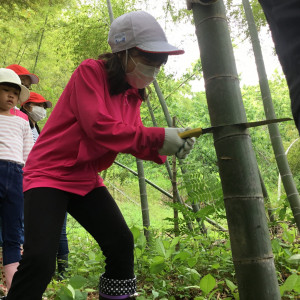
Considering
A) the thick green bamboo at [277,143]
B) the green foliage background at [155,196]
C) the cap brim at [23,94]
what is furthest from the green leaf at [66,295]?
the thick green bamboo at [277,143]

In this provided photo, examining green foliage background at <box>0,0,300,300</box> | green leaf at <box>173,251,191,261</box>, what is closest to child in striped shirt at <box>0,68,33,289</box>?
green foliage background at <box>0,0,300,300</box>

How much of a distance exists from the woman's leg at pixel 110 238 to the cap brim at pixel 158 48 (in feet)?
2.40

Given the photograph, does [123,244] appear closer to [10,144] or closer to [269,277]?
[269,277]

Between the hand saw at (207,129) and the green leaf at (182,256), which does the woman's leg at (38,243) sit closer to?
the hand saw at (207,129)

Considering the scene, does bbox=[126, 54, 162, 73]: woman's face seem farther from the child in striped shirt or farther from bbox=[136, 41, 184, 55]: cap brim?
the child in striped shirt

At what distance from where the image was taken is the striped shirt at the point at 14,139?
2.52 meters

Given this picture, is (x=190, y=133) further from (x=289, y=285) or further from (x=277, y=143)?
(x=277, y=143)

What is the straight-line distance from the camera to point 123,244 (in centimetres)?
169

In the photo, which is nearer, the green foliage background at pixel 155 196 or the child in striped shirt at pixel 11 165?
the green foliage background at pixel 155 196

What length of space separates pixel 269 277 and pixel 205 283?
0.51m

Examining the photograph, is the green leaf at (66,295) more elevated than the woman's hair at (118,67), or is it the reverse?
the woman's hair at (118,67)

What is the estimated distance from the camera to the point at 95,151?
1.63m

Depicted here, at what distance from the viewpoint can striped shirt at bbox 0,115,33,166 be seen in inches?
99.1

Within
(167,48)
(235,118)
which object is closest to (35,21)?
(167,48)
